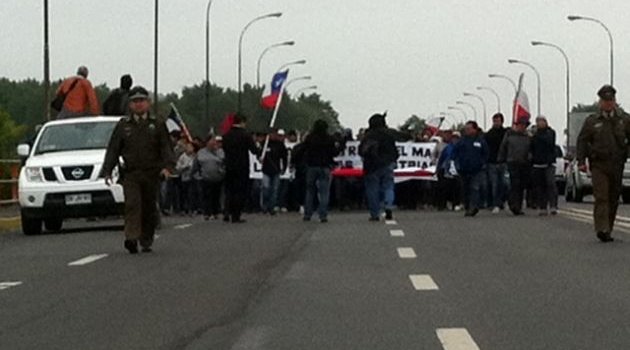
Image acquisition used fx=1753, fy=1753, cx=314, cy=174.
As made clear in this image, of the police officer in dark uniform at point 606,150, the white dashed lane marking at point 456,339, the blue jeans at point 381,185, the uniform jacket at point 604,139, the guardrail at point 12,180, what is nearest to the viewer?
the white dashed lane marking at point 456,339

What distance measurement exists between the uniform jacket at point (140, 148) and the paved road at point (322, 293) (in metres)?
1.01

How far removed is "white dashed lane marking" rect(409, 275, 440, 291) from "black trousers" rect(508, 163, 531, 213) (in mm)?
16652

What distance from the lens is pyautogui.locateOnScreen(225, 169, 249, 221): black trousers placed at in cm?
3006

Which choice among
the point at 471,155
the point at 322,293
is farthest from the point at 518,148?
the point at 322,293

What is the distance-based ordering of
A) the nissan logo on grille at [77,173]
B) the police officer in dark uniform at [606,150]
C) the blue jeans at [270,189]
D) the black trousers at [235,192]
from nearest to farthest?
the police officer in dark uniform at [606,150]
the nissan logo on grille at [77,173]
the black trousers at [235,192]
the blue jeans at [270,189]

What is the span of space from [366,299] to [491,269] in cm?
326

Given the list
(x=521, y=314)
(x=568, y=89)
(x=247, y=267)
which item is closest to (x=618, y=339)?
(x=521, y=314)

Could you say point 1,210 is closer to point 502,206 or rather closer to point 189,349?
point 502,206

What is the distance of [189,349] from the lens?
10.7 m

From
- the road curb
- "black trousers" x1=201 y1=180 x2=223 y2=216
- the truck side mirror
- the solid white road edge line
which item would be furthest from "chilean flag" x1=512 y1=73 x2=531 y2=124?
the solid white road edge line

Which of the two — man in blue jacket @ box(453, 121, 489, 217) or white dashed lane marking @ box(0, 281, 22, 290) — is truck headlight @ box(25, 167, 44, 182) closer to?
man in blue jacket @ box(453, 121, 489, 217)

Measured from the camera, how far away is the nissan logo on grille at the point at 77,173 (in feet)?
85.7

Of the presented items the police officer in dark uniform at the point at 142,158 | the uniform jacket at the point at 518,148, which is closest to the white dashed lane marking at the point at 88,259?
the police officer in dark uniform at the point at 142,158

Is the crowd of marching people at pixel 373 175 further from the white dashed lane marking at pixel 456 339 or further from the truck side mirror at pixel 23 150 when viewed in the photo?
the white dashed lane marking at pixel 456 339
